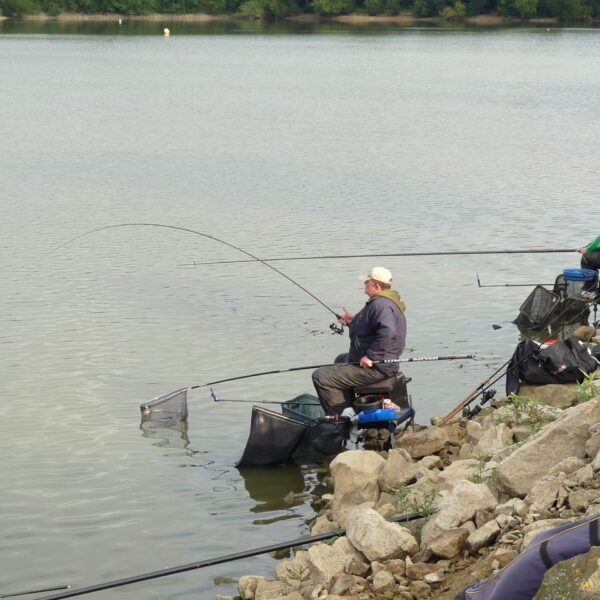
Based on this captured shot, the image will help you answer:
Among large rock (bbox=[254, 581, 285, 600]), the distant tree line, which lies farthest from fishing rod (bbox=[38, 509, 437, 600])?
the distant tree line

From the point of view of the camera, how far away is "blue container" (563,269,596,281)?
12.5 metres

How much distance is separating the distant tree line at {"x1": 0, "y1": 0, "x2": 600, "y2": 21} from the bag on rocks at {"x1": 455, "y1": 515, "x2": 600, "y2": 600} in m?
94.0

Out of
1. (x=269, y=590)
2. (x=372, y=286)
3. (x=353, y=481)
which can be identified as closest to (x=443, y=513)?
(x=269, y=590)

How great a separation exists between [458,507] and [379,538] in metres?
0.46

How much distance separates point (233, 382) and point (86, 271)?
4780 mm

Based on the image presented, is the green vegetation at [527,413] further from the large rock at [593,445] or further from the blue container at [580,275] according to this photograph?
the blue container at [580,275]

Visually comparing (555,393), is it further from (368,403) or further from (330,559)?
(330,559)

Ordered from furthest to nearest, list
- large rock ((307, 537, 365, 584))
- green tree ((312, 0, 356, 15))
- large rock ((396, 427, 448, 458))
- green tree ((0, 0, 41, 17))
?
green tree ((312, 0, 356, 15)), green tree ((0, 0, 41, 17)), large rock ((396, 427, 448, 458)), large rock ((307, 537, 365, 584))

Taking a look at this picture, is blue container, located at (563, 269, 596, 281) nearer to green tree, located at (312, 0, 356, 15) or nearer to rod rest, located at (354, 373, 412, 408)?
rod rest, located at (354, 373, 412, 408)

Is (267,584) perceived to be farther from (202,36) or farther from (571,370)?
(202,36)

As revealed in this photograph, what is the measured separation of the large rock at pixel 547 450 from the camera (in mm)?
6684

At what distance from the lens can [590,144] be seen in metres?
27.3

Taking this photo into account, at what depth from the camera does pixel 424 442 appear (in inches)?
345

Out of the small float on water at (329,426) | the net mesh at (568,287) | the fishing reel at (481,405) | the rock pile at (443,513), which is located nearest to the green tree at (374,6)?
the net mesh at (568,287)
